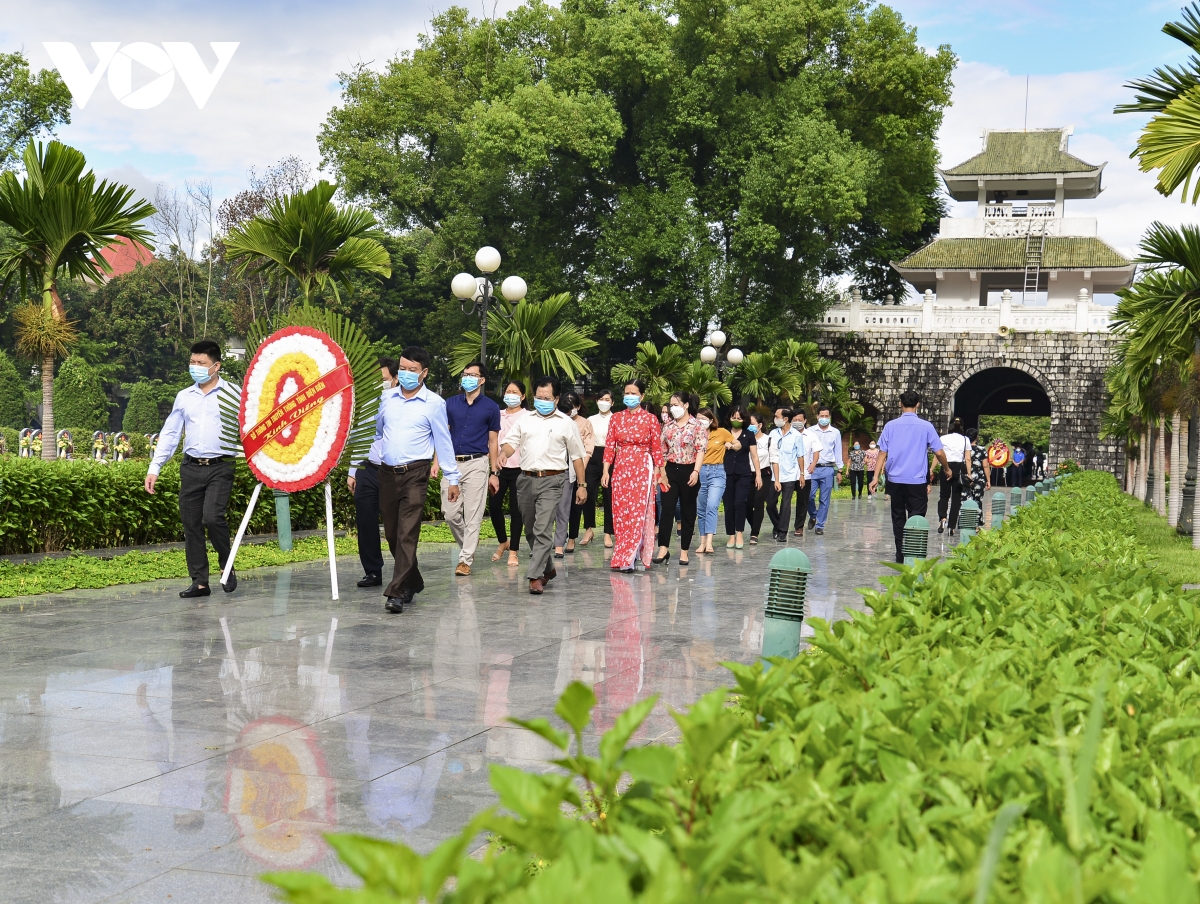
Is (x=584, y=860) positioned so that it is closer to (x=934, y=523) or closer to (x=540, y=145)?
(x=934, y=523)

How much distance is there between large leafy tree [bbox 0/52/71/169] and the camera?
3134cm

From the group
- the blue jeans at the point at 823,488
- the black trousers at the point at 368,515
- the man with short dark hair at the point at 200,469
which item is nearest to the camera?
the man with short dark hair at the point at 200,469

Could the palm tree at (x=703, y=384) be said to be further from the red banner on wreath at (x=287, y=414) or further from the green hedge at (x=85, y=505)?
the red banner on wreath at (x=287, y=414)

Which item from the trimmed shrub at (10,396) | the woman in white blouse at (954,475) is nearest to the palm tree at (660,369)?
the woman in white blouse at (954,475)

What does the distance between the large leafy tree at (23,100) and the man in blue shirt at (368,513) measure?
26754 millimetres

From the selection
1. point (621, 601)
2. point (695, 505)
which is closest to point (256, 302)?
point (695, 505)

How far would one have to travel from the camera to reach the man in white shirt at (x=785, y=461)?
14.3 meters

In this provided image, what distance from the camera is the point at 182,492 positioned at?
847 cm

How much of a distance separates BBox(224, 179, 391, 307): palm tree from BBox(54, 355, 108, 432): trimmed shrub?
27.2 m

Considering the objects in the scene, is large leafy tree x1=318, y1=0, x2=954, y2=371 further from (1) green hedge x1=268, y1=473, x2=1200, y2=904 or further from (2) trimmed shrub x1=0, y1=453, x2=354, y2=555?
(1) green hedge x1=268, y1=473, x2=1200, y2=904

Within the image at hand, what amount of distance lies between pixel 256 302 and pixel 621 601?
3327 cm

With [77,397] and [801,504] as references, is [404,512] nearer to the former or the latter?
[801,504]

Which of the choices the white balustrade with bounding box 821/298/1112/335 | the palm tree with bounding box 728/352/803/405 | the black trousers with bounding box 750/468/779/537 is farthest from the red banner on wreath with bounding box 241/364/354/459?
the white balustrade with bounding box 821/298/1112/335

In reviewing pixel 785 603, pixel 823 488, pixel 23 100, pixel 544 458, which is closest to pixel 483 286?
pixel 823 488
